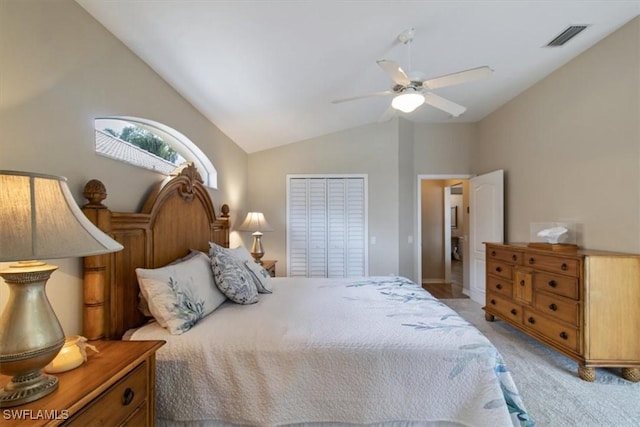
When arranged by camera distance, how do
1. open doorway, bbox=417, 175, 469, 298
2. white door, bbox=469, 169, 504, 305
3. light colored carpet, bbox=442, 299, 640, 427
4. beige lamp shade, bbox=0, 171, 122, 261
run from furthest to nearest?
open doorway, bbox=417, 175, 469, 298, white door, bbox=469, 169, 504, 305, light colored carpet, bbox=442, 299, 640, 427, beige lamp shade, bbox=0, 171, 122, 261

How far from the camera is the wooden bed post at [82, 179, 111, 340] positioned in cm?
150

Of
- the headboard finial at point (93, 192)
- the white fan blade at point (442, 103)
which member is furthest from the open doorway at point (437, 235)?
the headboard finial at point (93, 192)

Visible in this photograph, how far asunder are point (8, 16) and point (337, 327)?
2.04 m

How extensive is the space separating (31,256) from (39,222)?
0.37ft

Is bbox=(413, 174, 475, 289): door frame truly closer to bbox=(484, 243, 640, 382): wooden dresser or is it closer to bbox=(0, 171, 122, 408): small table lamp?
bbox=(484, 243, 640, 382): wooden dresser

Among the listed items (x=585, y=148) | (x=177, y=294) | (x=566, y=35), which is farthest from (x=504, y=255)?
(x=177, y=294)

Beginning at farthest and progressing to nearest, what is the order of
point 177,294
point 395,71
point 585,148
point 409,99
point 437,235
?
point 437,235 < point 585,148 < point 409,99 < point 395,71 < point 177,294

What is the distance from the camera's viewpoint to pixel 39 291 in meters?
0.97

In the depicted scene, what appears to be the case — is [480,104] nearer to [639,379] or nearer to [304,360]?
[639,379]

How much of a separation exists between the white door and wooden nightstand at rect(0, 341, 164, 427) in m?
4.39

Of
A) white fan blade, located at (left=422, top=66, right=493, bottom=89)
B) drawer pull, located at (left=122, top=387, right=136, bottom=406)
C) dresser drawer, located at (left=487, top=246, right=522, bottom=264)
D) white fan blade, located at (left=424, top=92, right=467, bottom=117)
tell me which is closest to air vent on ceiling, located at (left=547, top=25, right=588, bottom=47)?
white fan blade, located at (left=424, top=92, right=467, bottom=117)

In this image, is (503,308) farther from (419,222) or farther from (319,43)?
(319,43)

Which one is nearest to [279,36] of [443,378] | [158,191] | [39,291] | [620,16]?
[158,191]

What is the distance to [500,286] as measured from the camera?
11.5ft
